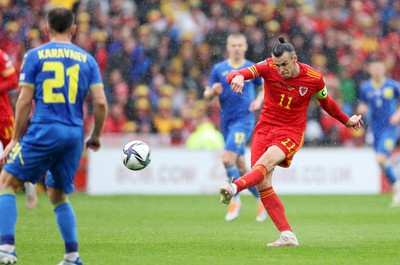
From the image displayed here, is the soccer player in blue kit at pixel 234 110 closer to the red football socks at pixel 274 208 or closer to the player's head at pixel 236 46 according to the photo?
the player's head at pixel 236 46

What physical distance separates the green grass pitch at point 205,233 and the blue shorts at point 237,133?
1124 millimetres

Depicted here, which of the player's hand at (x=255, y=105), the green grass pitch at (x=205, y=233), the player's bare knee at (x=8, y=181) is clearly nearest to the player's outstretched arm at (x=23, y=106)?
the player's bare knee at (x=8, y=181)

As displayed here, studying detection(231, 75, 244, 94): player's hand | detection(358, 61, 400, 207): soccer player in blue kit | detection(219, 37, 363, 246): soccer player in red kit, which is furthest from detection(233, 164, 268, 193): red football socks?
detection(358, 61, 400, 207): soccer player in blue kit

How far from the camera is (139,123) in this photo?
22.0m

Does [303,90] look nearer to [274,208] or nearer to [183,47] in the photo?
[274,208]

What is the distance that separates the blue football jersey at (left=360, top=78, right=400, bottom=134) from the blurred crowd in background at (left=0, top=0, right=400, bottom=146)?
341 cm

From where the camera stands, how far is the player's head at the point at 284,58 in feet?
31.3

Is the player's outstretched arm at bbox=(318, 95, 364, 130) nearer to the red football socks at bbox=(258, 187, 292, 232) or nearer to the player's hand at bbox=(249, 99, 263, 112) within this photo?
the red football socks at bbox=(258, 187, 292, 232)

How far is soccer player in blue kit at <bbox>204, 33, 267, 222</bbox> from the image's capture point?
45.7ft

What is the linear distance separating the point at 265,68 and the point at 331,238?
7.62 ft

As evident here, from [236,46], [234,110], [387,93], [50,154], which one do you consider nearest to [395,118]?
[387,93]

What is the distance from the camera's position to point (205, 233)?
11.4 metres

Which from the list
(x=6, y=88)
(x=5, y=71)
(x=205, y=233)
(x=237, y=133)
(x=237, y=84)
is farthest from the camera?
(x=237, y=133)

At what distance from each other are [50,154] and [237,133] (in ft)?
22.3
